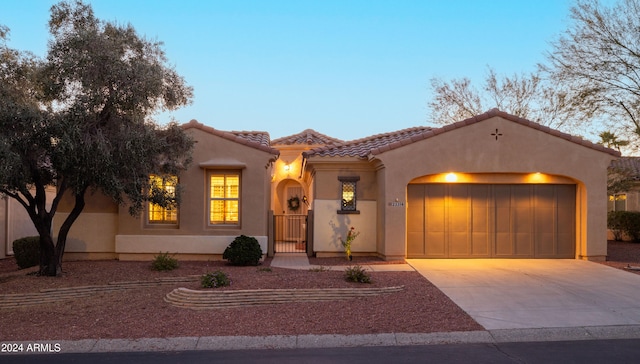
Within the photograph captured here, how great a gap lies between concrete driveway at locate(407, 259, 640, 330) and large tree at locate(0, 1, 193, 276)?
7179 millimetres

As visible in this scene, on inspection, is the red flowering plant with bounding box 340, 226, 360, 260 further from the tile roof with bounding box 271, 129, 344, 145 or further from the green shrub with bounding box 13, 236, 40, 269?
the tile roof with bounding box 271, 129, 344, 145

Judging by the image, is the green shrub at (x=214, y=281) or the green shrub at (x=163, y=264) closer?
the green shrub at (x=214, y=281)

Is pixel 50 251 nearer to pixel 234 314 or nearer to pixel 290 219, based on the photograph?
pixel 234 314

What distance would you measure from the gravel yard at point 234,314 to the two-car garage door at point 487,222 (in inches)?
151

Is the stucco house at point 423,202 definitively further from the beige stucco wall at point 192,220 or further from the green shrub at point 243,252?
the green shrub at point 243,252

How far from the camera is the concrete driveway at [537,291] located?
9.07m

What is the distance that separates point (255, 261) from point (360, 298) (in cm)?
495

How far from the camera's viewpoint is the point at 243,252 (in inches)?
573

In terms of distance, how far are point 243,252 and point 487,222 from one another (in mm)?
7227

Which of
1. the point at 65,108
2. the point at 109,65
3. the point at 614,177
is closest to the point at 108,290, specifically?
the point at 65,108

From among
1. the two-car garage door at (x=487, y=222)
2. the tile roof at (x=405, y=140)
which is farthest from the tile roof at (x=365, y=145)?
the two-car garage door at (x=487, y=222)

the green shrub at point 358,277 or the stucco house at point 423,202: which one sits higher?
the stucco house at point 423,202

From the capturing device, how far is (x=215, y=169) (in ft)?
52.9

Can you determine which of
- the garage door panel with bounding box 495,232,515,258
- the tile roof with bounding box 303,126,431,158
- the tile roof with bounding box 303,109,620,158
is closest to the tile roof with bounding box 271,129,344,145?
the tile roof with bounding box 303,126,431,158
